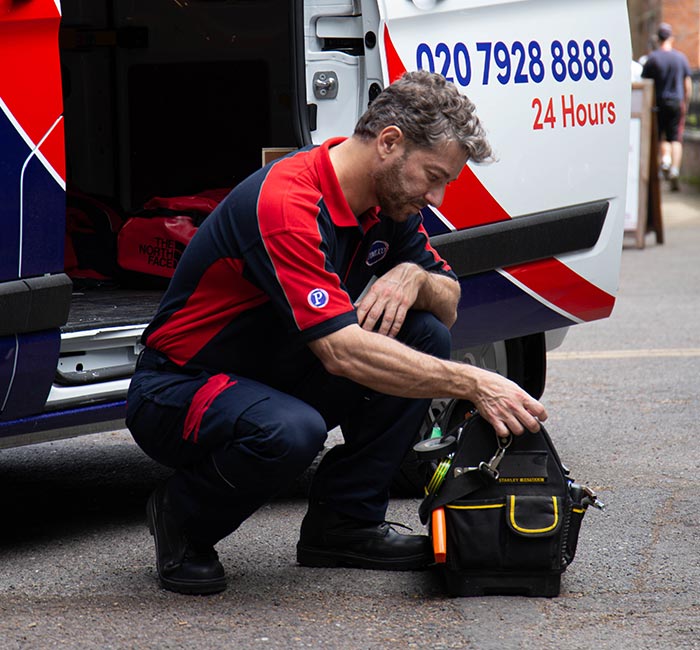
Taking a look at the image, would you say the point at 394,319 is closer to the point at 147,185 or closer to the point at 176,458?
the point at 176,458

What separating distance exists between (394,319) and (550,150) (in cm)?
105

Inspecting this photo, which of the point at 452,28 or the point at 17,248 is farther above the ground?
the point at 452,28

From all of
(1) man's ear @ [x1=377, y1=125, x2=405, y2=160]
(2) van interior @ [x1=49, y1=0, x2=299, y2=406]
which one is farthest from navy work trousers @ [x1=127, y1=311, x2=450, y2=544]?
(2) van interior @ [x1=49, y1=0, x2=299, y2=406]

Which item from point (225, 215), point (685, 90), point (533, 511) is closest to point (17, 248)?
point (225, 215)

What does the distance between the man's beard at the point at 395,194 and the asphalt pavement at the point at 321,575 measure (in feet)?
2.81

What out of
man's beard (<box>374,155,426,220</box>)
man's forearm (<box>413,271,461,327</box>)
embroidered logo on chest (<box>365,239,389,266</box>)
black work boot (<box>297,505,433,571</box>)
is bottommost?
black work boot (<box>297,505,433,571</box>)

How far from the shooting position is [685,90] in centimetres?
1363

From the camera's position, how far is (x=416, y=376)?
298cm

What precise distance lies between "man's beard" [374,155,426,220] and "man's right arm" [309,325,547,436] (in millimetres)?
301

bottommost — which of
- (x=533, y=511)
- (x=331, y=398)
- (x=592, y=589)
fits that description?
(x=592, y=589)

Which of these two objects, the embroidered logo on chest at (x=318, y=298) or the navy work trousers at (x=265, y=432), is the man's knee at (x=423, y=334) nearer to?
the navy work trousers at (x=265, y=432)

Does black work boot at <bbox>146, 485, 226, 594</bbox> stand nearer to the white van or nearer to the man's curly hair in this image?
the white van

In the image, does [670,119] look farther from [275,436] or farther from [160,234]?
[275,436]

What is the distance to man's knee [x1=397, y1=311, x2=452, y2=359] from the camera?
336 cm
